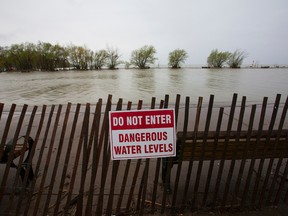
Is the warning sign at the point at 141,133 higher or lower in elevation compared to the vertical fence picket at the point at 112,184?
higher

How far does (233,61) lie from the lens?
248ft

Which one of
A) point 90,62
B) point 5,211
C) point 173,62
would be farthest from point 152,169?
point 173,62

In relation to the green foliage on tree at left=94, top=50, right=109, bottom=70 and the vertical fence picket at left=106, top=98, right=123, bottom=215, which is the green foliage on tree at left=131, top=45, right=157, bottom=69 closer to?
the green foliage on tree at left=94, top=50, right=109, bottom=70

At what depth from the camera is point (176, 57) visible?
86.8 metres

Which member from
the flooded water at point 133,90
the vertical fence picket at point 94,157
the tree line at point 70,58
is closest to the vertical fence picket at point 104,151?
the vertical fence picket at point 94,157

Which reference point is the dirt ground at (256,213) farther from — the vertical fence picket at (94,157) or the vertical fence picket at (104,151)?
the vertical fence picket at (94,157)

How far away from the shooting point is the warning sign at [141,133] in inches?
91.1

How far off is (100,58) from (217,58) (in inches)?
2175

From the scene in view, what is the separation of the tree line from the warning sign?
78893mm

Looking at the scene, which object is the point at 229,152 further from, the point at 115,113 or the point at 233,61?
the point at 233,61

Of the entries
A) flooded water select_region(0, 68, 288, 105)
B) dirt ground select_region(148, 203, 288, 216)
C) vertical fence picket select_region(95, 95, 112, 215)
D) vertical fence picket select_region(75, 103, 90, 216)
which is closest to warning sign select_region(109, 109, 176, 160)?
vertical fence picket select_region(95, 95, 112, 215)

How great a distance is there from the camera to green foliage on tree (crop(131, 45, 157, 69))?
278 feet

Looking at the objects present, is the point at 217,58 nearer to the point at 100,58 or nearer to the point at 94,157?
the point at 100,58

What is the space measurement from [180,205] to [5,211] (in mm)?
2766
